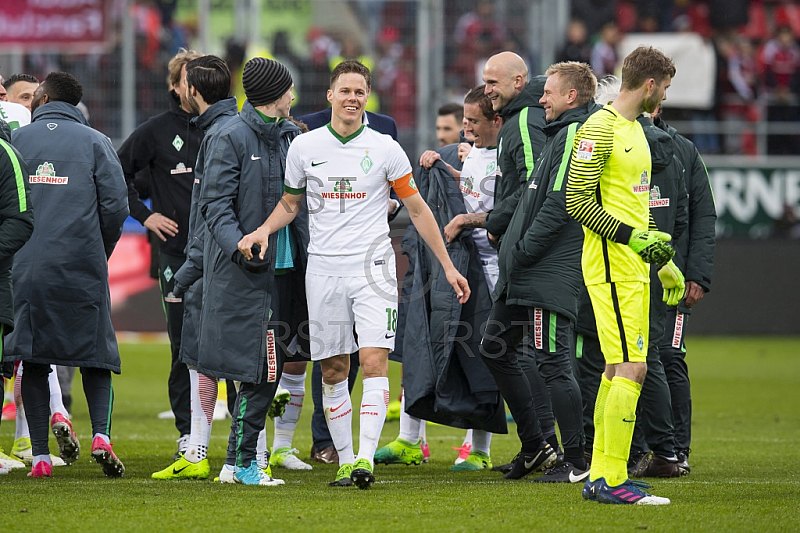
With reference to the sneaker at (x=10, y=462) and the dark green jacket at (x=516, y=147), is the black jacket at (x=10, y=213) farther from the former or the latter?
the dark green jacket at (x=516, y=147)

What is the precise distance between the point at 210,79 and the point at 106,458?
231 cm

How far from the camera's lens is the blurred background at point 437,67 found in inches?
646

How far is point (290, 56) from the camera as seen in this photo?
55.2ft

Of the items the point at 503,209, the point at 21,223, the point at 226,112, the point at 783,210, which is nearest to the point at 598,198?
the point at 503,209

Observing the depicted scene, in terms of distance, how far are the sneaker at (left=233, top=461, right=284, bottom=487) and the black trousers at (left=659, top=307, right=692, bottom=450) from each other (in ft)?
8.90

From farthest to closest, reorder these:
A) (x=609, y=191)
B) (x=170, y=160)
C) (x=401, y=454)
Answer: (x=170, y=160), (x=401, y=454), (x=609, y=191)

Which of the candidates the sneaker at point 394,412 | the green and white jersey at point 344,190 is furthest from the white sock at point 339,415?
the sneaker at point 394,412

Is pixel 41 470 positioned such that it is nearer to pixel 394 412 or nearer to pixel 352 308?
pixel 352 308

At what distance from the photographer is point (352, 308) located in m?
6.21

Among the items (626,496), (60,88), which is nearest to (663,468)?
(626,496)

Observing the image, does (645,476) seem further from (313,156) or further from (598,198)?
(313,156)

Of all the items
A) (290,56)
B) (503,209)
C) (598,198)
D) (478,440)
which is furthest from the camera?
(290,56)

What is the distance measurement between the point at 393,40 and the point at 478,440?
1085 cm

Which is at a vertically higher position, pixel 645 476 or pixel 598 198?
pixel 598 198
